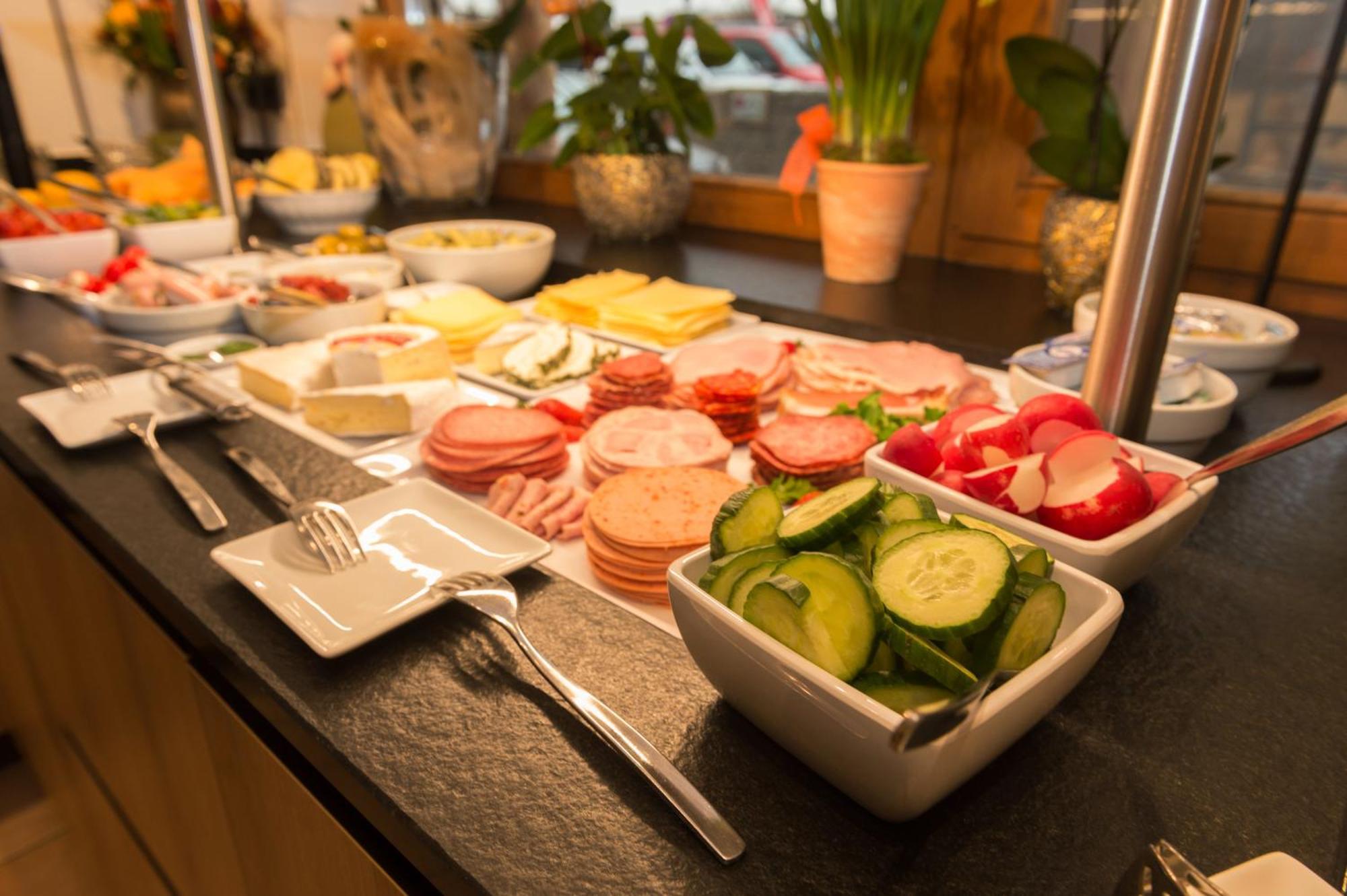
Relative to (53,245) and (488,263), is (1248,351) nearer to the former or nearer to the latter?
(488,263)

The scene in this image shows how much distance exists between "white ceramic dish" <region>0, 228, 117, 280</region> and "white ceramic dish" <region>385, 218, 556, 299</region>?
574 mm

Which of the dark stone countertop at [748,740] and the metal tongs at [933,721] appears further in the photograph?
the dark stone countertop at [748,740]

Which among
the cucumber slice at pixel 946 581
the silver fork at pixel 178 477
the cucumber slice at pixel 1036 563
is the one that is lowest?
the silver fork at pixel 178 477

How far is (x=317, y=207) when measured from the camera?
6.98ft

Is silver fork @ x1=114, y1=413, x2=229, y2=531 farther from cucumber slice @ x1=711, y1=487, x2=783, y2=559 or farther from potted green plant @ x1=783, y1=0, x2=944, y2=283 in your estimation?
potted green plant @ x1=783, y1=0, x2=944, y2=283

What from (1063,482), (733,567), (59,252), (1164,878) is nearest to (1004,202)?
(1063,482)

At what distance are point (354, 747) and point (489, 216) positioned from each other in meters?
2.03

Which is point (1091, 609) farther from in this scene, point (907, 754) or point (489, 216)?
point (489, 216)

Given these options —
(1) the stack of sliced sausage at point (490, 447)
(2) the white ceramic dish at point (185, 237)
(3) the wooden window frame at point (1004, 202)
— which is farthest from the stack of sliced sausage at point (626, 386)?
(2) the white ceramic dish at point (185, 237)

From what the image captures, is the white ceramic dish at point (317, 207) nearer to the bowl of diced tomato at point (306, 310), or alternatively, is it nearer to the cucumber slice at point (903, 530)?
the bowl of diced tomato at point (306, 310)

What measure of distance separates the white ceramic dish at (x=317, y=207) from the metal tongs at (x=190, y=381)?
0.88 metres

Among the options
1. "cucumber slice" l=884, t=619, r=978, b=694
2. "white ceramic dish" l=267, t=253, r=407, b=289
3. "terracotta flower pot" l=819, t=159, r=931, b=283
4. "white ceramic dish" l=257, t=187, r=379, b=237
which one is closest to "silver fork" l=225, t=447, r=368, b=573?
"cucumber slice" l=884, t=619, r=978, b=694

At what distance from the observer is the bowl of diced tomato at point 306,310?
1400 millimetres

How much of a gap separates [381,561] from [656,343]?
743 mm
